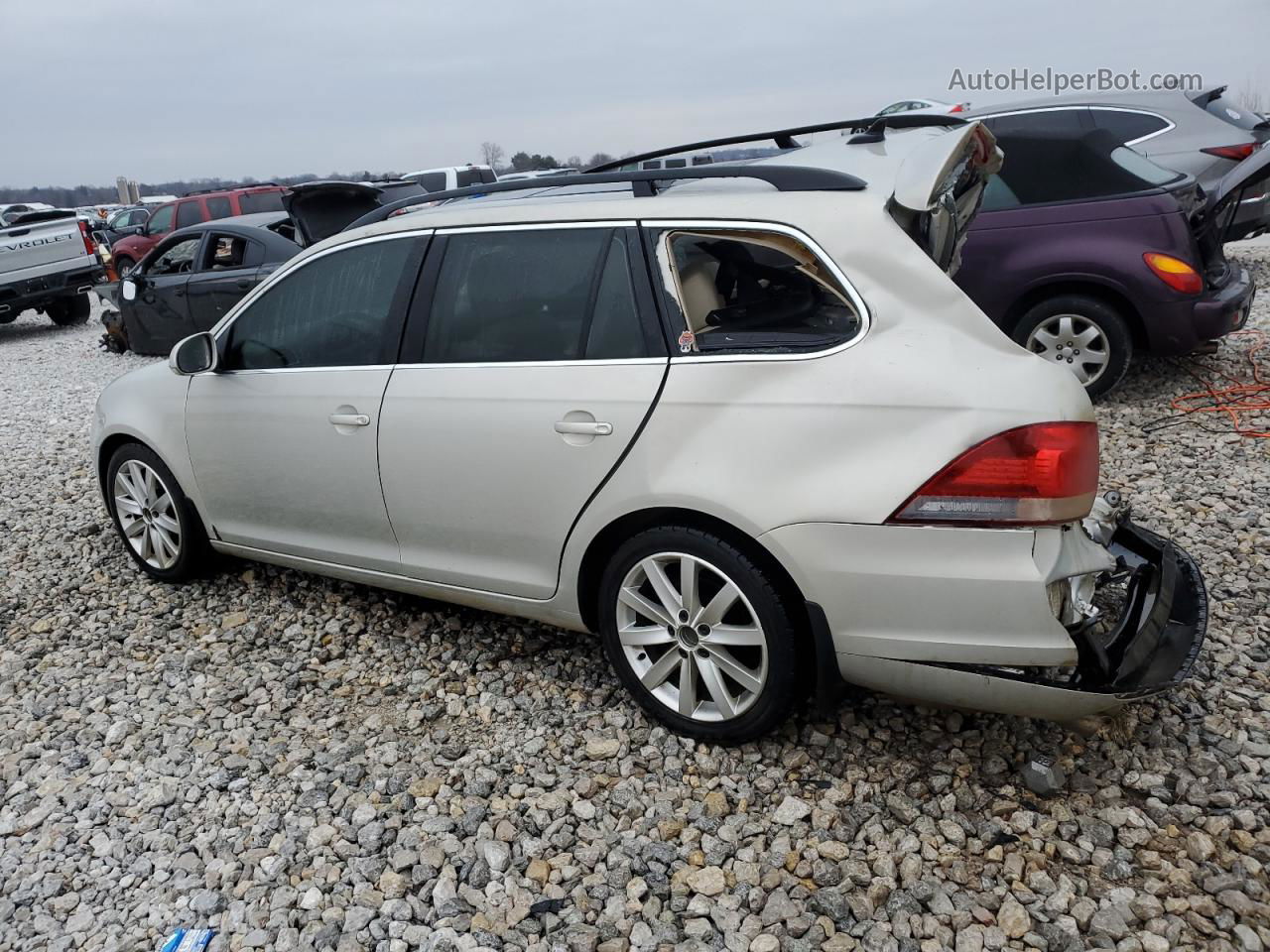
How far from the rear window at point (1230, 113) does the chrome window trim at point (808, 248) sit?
723 cm

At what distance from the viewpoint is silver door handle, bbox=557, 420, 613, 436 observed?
9.29ft

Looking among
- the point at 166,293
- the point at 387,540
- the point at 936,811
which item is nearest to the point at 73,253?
the point at 166,293

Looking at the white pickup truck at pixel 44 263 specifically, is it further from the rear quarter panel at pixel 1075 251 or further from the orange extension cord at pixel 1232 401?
the orange extension cord at pixel 1232 401

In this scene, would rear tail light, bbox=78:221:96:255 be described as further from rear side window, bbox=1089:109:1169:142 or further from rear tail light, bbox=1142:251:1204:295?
rear tail light, bbox=1142:251:1204:295

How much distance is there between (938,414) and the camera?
241cm

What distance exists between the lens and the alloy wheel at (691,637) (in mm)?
2768

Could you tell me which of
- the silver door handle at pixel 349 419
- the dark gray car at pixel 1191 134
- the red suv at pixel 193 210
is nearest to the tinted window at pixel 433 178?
the red suv at pixel 193 210

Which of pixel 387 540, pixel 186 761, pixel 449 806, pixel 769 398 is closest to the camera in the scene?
pixel 769 398

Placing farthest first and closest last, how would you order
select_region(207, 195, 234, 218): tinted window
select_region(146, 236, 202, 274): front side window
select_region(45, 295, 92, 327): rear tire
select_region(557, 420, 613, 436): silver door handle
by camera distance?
1. select_region(207, 195, 234, 218): tinted window
2. select_region(45, 295, 92, 327): rear tire
3. select_region(146, 236, 202, 274): front side window
4. select_region(557, 420, 613, 436): silver door handle

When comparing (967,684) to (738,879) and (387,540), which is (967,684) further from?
(387,540)

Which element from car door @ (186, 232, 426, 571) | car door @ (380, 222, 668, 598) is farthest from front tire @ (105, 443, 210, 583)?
car door @ (380, 222, 668, 598)

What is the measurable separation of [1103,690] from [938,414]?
0.81m

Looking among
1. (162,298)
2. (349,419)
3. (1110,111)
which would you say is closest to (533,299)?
(349,419)

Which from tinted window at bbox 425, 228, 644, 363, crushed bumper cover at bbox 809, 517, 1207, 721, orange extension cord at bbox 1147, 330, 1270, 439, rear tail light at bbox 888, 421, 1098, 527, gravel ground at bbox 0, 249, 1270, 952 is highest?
tinted window at bbox 425, 228, 644, 363
